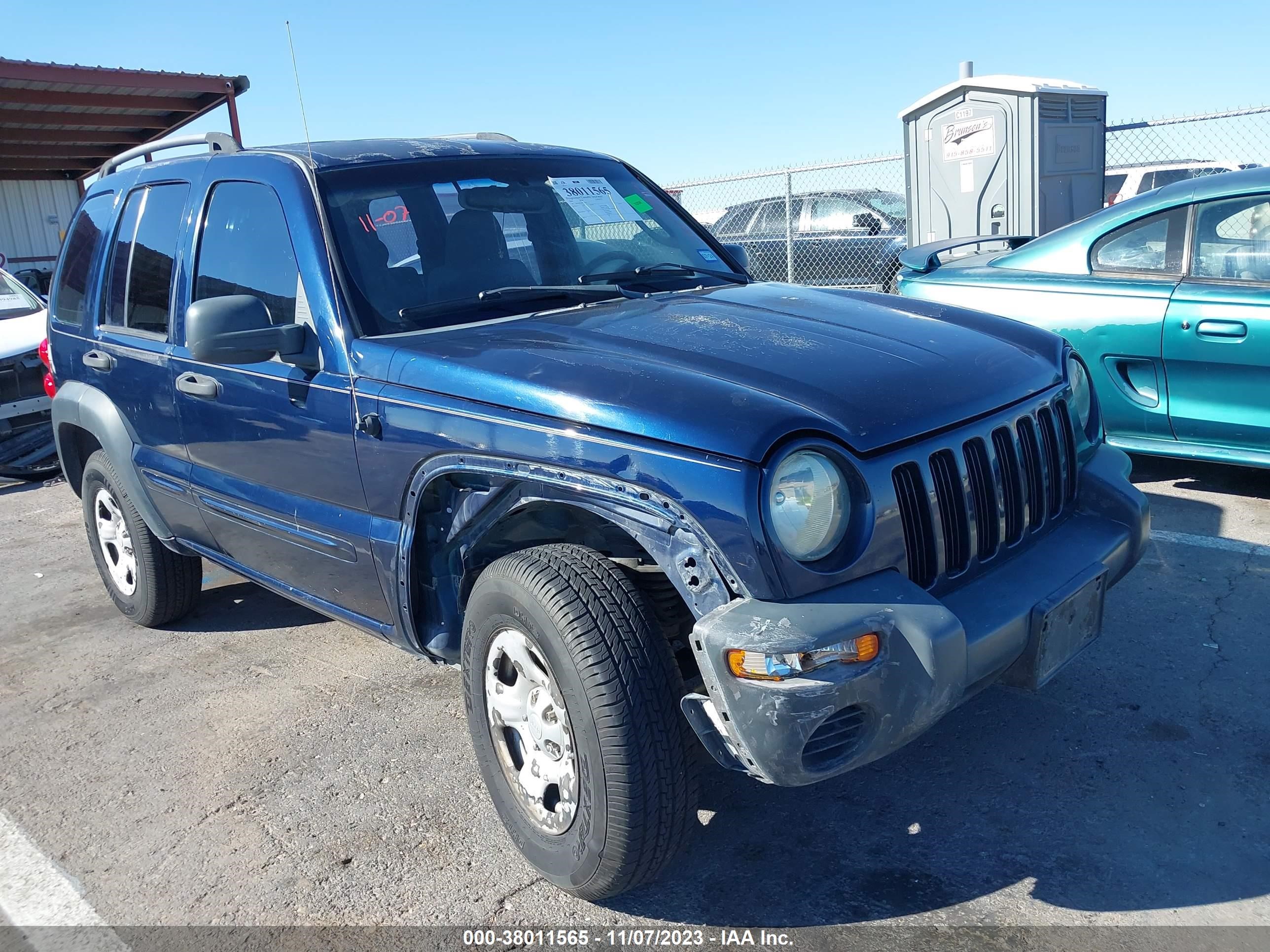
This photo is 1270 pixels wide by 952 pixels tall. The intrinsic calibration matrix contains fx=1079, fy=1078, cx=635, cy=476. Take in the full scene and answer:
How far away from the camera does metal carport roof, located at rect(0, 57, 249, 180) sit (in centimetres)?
1391

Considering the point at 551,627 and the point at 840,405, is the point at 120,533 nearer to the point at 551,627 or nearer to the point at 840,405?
the point at 551,627

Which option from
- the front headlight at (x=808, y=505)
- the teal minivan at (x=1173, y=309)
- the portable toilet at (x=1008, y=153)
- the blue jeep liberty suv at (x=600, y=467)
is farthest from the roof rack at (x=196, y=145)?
the portable toilet at (x=1008, y=153)

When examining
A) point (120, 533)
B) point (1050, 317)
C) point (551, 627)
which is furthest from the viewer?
point (1050, 317)

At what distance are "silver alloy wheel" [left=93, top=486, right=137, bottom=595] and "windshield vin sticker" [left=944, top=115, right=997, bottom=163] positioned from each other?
809 centimetres

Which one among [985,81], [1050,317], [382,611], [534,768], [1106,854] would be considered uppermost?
[985,81]

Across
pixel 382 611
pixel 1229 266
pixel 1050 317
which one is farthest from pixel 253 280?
pixel 1229 266

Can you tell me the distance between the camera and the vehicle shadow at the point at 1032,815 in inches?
102

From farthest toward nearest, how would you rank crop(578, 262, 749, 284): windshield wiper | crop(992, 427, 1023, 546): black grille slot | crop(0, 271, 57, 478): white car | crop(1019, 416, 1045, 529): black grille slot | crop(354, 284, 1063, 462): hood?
1. crop(0, 271, 57, 478): white car
2. crop(578, 262, 749, 284): windshield wiper
3. crop(1019, 416, 1045, 529): black grille slot
4. crop(992, 427, 1023, 546): black grille slot
5. crop(354, 284, 1063, 462): hood

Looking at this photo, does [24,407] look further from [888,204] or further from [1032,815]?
[888,204]

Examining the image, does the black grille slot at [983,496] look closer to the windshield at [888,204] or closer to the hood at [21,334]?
the hood at [21,334]

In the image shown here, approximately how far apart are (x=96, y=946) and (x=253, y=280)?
1.96 m

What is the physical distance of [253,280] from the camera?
345cm

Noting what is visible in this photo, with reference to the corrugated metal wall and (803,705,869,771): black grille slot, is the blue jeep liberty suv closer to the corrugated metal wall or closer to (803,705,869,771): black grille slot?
(803,705,869,771): black grille slot

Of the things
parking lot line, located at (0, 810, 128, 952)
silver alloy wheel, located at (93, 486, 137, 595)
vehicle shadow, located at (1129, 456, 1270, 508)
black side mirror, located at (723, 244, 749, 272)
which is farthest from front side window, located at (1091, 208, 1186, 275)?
parking lot line, located at (0, 810, 128, 952)
